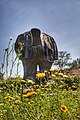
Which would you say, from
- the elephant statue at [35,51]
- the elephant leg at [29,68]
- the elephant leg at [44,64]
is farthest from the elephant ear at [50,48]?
the elephant leg at [29,68]

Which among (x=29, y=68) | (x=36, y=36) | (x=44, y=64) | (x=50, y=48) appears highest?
(x=36, y=36)

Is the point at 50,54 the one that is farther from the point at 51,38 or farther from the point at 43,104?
the point at 43,104

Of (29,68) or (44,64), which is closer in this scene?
(44,64)

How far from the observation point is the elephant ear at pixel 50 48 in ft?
36.7

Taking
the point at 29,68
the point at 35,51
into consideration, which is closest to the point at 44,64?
the point at 29,68

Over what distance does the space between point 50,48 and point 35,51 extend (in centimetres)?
75

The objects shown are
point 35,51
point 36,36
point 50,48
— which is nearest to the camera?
point 35,51

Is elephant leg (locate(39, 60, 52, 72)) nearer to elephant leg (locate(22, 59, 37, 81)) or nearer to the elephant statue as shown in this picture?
the elephant statue

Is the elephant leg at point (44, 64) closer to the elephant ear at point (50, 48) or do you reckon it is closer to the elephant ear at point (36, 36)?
the elephant ear at point (50, 48)

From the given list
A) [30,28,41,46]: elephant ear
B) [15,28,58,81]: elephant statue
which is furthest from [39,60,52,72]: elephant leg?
[30,28,41,46]: elephant ear

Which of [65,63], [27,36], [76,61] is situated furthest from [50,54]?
[65,63]

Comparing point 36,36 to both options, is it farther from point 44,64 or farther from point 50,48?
point 44,64

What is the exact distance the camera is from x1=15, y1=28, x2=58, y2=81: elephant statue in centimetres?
1077

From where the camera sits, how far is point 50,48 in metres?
11.3
